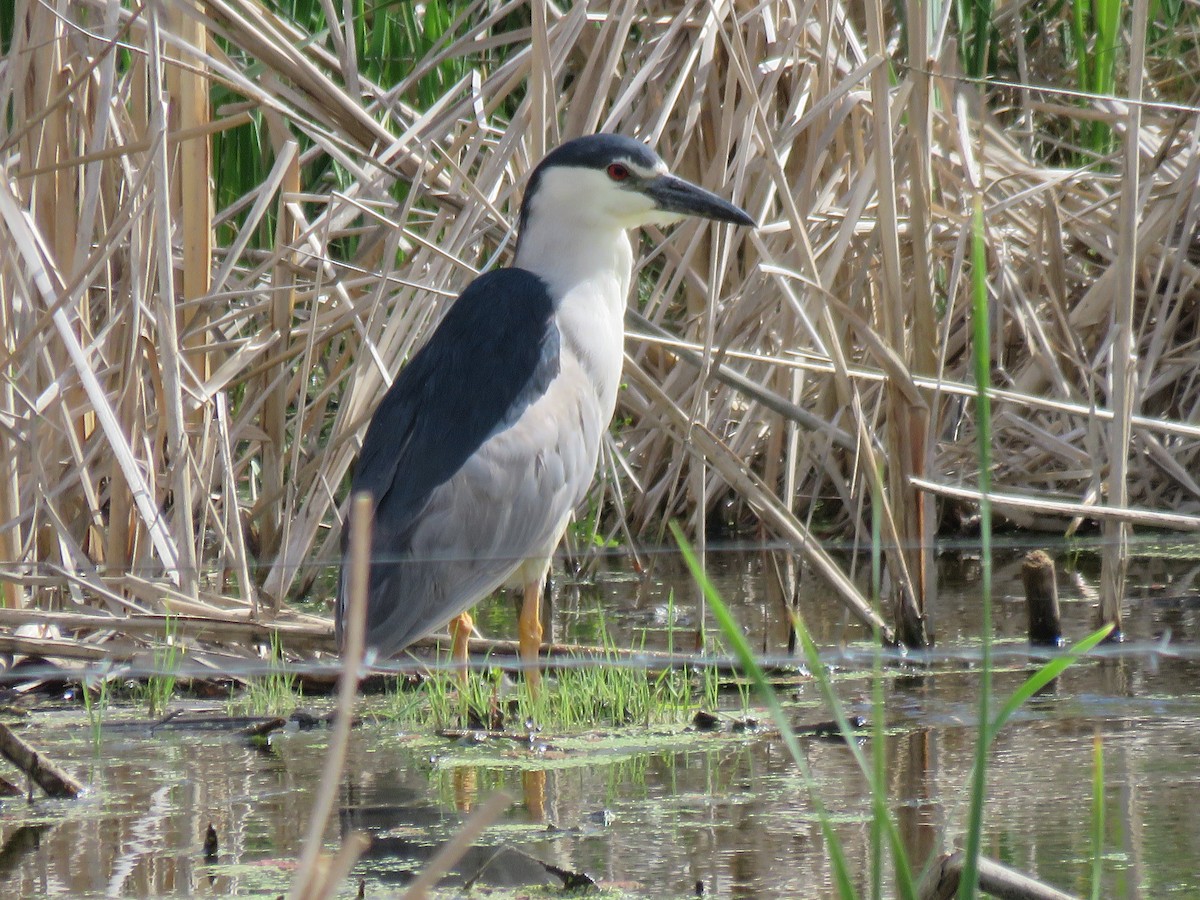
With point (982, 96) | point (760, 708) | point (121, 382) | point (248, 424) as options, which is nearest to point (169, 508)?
point (248, 424)

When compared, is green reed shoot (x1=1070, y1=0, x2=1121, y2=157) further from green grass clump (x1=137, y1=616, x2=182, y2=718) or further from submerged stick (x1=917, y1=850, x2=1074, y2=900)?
submerged stick (x1=917, y1=850, x2=1074, y2=900)

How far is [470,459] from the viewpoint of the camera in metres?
3.93

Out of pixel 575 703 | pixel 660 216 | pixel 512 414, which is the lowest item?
pixel 575 703

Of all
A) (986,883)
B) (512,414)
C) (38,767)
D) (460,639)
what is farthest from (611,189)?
(986,883)

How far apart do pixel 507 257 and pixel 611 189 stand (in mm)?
1097

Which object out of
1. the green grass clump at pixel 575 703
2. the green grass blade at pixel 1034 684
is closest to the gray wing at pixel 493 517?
the green grass clump at pixel 575 703

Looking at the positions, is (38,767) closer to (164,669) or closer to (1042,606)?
(164,669)

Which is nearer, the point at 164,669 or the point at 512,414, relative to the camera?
the point at 164,669

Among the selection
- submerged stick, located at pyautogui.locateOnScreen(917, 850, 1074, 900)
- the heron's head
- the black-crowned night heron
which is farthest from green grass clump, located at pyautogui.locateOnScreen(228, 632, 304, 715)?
submerged stick, located at pyautogui.locateOnScreen(917, 850, 1074, 900)

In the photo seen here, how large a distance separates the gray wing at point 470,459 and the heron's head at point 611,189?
277mm

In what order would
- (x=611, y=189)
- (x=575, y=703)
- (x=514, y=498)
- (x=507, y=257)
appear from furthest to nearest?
1. (x=507, y=257)
2. (x=611, y=189)
3. (x=514, y=498)
4. (x=575, y=703)

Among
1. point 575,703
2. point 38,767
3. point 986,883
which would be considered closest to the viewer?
point 986,883

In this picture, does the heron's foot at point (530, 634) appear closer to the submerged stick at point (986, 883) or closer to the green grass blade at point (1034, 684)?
the submerged stick at point (986, 883)

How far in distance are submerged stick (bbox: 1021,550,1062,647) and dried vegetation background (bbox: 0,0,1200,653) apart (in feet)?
0.60
